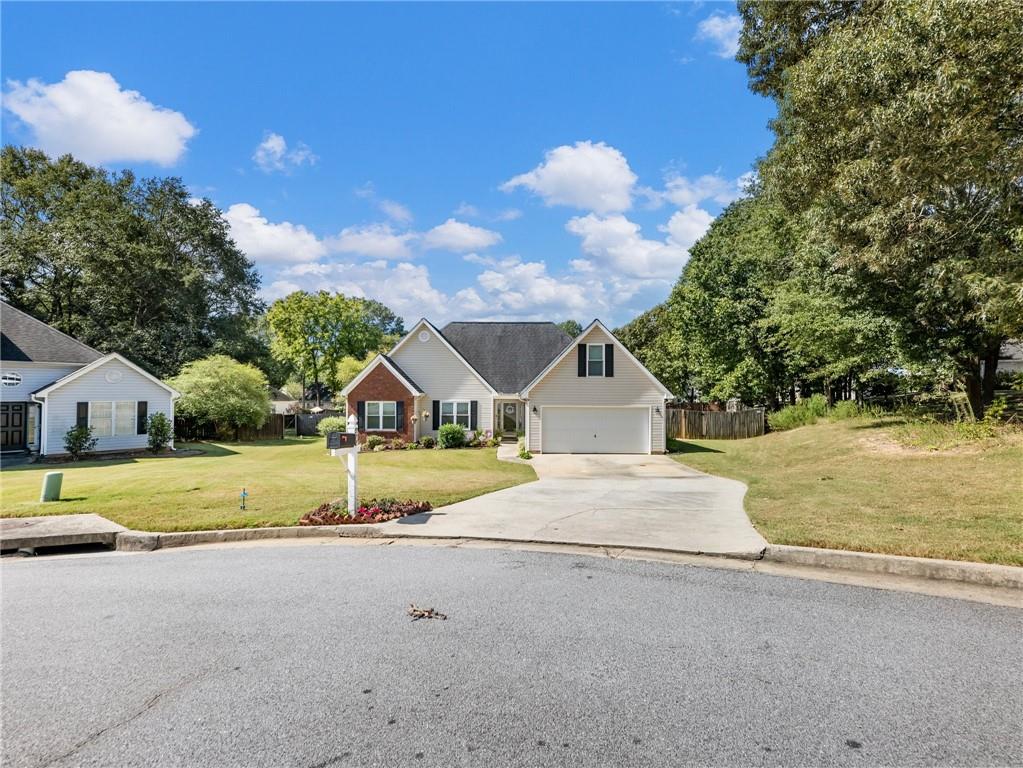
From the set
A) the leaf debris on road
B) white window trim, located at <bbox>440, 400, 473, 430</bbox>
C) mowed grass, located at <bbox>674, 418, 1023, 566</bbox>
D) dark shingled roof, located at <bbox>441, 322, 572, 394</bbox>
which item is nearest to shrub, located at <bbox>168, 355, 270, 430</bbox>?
dark shingled roof, located at <bbox>441, 322, 572, 394</bbox>

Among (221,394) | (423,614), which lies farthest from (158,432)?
(423,614)

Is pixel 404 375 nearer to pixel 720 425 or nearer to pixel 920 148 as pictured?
pixel 720 425

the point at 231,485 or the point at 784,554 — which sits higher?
the point at 784,554

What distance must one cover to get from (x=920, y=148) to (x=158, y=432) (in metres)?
28.2

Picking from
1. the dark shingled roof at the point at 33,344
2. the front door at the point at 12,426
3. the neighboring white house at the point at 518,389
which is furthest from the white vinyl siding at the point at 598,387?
the front door at the point at 12,426

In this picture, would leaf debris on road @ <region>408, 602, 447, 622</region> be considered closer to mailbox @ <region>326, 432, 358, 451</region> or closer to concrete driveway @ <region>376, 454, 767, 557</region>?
concrete driveway @ <region>376, 454, 767, 557</region>

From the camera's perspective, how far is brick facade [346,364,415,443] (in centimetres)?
2586

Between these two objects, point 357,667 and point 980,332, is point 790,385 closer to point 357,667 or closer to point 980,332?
point 980,332

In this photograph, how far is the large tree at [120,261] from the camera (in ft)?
114

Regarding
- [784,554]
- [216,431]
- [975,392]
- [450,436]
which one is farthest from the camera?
[216,431]

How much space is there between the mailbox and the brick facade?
683 inches

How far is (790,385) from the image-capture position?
3372 cm

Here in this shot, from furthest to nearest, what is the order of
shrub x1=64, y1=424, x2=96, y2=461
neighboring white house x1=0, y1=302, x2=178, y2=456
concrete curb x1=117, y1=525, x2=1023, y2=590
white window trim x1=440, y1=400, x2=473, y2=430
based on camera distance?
white window trim x1=440, y1=400, x2=473, y2=430
neighboring white house x1=0, y1=302, x2=178, y2=456
shrub x1=64, y1=424, x2=96, y2=461
concrete curb x1=117, y1=525, x2=1023, y2=590

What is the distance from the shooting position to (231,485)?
12617 mm
